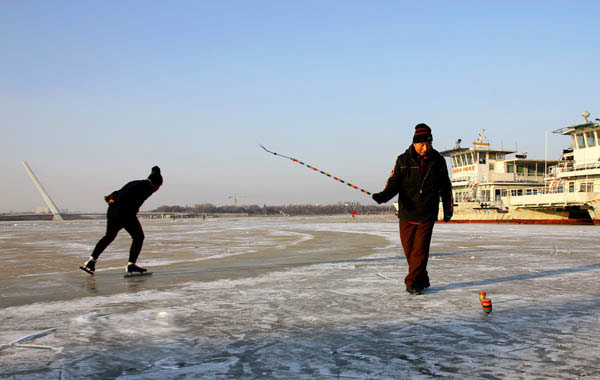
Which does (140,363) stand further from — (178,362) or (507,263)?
(507,263)

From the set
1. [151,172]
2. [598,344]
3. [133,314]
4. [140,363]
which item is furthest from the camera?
[151,172]

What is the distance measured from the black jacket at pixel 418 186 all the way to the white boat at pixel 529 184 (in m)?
30.0

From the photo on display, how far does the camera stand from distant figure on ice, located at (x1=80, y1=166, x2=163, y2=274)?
6.82m

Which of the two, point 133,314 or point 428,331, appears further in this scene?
point 133,314

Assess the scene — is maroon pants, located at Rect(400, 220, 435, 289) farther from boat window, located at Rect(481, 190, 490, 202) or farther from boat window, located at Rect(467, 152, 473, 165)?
boat window, located at Rect(467, 152, 473, 165)

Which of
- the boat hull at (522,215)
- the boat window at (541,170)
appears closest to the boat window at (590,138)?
the boat hull at (522,215)

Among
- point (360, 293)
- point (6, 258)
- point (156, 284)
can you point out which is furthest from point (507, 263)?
point (6, 258)

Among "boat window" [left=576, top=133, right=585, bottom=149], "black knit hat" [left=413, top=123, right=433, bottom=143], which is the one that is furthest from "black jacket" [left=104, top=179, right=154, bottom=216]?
"boat window" [left=576, top=133, right=585, bottom=149]

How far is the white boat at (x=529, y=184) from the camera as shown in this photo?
104 ft

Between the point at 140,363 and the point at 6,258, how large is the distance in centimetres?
907

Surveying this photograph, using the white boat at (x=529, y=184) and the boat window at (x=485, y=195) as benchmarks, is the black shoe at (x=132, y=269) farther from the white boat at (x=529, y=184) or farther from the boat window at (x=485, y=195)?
the boat window at (x=485, y=195)

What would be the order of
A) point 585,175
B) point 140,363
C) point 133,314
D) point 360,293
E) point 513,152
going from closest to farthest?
point 140,363 < point 133,314 < point 360,293 < point 585,175 < point 513,152

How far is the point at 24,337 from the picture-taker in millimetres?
3256

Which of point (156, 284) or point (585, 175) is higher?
point (585, 175)
